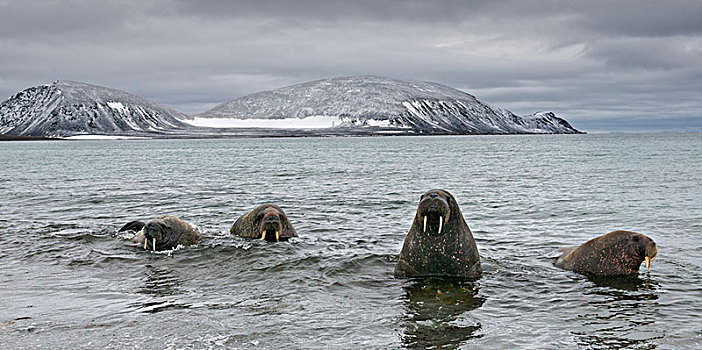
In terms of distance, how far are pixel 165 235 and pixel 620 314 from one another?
1094 cm

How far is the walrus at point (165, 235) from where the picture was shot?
1569 centimetres

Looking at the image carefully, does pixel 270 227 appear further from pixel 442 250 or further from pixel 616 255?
pixel 616 255

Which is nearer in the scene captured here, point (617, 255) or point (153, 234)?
point (617, 255)

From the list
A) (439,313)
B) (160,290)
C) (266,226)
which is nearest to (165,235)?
(266,226)

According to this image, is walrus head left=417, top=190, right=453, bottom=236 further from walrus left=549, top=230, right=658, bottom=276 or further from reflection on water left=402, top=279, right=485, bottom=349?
walrus left=549, top=230, right=658, bottom=276

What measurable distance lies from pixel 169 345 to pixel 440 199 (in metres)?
5.30

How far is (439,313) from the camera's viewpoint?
32.9ft

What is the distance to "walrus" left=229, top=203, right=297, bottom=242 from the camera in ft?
54.7

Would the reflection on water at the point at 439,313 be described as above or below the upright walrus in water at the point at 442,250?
below

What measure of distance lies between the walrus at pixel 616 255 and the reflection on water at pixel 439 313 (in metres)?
2.72

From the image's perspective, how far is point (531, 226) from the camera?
66.2ft

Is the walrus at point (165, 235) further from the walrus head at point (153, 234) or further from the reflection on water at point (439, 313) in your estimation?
the reflection on water at point (439, 313)

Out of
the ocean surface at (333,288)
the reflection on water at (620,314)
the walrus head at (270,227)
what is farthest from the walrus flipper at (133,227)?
the reflection on water at (620,314)

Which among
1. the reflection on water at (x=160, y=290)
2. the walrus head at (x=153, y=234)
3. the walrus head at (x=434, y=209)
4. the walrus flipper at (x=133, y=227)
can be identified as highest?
the walrus head at (x=434, y=209)
